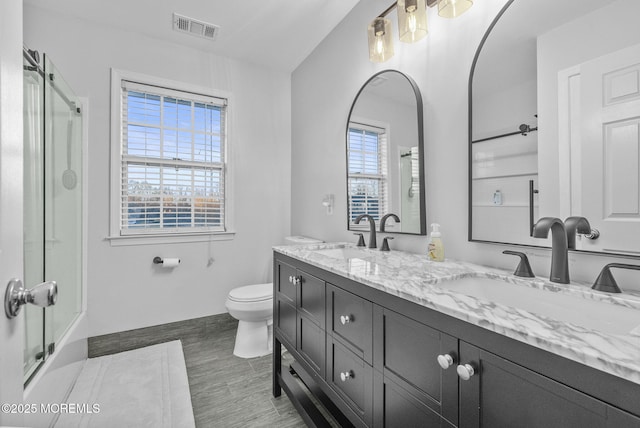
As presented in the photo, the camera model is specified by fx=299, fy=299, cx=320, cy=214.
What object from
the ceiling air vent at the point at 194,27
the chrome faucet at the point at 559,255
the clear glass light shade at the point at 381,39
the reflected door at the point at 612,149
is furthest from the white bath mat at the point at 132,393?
the ceiling air vent at the point at 194,27

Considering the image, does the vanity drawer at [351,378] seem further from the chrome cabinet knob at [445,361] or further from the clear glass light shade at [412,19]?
the clear glass light shade at [412,19]

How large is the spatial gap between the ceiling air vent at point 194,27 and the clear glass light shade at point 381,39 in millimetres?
1354

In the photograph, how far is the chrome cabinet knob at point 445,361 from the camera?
73cm

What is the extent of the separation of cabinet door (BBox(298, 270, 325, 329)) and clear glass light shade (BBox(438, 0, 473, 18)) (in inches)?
53.5

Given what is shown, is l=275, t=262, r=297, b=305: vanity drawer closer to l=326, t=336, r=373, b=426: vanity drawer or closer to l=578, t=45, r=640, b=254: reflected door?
l=326, t=336, r=373, b=426: vanity drawer

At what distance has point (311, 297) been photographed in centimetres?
143

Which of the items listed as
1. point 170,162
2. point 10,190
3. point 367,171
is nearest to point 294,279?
point 367,171

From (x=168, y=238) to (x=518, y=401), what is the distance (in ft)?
8.64

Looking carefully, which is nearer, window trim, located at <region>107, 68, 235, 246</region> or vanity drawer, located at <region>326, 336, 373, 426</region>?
vanity drawer, located at <region>326, 336, 373, 426</region>

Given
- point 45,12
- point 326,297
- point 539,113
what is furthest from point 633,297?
point 45,12

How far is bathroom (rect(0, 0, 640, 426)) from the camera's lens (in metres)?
1.45

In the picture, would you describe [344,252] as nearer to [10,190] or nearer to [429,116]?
[429,116]

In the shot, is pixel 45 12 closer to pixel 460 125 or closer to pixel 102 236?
pixel 102 236

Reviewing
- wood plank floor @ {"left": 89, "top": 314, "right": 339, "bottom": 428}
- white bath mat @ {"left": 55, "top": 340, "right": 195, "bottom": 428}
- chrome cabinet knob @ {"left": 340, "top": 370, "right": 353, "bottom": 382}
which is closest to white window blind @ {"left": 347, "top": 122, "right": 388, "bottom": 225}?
chrome cabinet knob @ {"left": 340, "top": 370, "right": 353, "bottom": 382}
